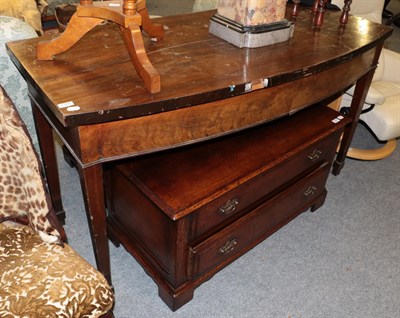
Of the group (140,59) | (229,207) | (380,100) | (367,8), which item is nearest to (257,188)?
(229,207)

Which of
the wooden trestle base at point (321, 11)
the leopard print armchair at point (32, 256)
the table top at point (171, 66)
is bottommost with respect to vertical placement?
the leopard print armchair at point (32, 256)

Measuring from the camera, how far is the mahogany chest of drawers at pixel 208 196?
1334mm

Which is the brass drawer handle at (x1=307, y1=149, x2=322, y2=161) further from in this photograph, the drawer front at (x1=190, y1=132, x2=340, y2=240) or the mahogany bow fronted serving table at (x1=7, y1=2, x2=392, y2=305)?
the mahogany bow fronted serving table at (x1=7, y1=2, x2=392, y2=305)

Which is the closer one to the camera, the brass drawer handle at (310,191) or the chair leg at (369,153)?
the brass drawer handle at (310,191)

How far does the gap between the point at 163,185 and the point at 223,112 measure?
32 cm

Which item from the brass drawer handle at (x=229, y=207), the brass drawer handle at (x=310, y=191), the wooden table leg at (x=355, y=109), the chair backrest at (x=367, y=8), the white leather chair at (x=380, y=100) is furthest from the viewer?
the chair backrest at (x=367, y=8)

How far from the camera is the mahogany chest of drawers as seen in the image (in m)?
1.33

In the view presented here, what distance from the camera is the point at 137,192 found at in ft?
4.68

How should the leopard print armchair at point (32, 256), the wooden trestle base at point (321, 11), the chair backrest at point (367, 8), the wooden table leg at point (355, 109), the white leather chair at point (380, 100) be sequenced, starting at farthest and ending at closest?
the chair backrest at point (367, 8) → the white leather chair at point (380, 100) → the wooden table leg at point (355, 109) → the wooden trestle base at point (321, 11) → the leopard print armchair at point (32, 256)

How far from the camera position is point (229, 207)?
56.7 inches

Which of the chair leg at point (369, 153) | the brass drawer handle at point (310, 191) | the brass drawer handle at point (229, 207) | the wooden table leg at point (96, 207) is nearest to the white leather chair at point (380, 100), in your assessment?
the chair leg at point (369, 153)

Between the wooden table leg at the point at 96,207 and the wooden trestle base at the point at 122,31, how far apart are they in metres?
0.27

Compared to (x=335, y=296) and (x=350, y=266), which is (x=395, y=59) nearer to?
(x=350, y=266)

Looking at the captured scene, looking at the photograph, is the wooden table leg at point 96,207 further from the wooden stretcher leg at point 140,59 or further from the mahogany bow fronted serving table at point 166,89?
the wooden stretcher leg at point 140,59
